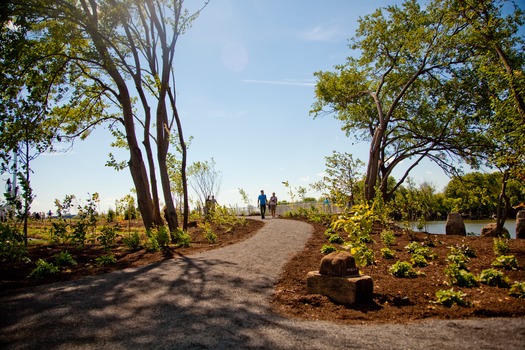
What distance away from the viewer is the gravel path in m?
3.26

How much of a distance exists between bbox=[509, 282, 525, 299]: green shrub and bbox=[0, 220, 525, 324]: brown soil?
0.31ft

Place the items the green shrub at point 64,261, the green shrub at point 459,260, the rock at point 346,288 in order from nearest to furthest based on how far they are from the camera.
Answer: the rock at point 346,288
the green shrub at point 459,260
the green shrub at point 64,261

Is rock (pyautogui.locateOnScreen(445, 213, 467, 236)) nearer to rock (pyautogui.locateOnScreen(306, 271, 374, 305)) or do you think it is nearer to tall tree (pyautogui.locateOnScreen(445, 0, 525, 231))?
tall tree (pyautogui.locateOnScreen(445, 0, 525, 231))

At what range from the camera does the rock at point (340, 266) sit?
4758mm

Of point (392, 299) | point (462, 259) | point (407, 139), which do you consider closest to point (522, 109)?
point (462, 259)

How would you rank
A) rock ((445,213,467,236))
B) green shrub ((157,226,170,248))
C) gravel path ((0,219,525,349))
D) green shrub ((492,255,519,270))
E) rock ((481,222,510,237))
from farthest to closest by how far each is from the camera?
1. rock ((445,213,467,236))
2. rock ((481,222,510,237))
3. green shrub ((157,226,170,248))
4. green shrub ((492,255,519,270))
5. gravel path ((0,219,525,349))

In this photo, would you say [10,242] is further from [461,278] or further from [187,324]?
[461,278]

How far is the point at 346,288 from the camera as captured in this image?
4566 mm

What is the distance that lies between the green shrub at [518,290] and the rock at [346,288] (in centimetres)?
177

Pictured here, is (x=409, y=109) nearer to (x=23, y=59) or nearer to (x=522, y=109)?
(x=522, y=109)

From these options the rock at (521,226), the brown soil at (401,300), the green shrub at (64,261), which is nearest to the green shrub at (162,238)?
the green shrub at (64,261)

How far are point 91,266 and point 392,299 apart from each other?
624 centimetres

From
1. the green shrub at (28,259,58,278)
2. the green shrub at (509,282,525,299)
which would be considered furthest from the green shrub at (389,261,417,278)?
the green shrub at (28,259,58,278)

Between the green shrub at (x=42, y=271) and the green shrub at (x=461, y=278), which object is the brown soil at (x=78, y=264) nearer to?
the green shrub at (x=42, y=271)
